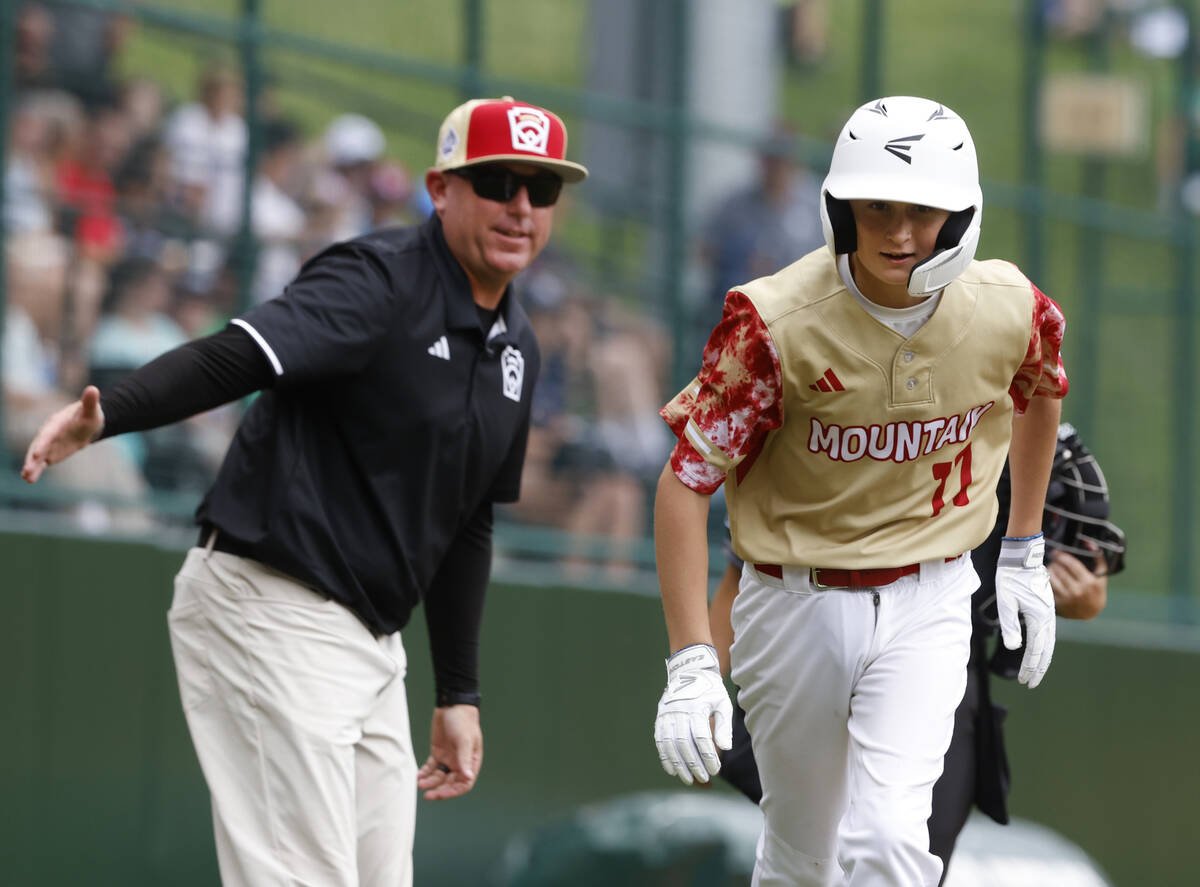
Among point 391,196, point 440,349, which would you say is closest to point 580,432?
point 391,196

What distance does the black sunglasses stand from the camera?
5.09 m

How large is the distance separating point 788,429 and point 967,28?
743 cm

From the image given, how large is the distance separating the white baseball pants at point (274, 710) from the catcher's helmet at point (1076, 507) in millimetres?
1955

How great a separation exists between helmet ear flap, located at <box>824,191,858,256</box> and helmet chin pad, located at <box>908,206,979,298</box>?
15 centimetres

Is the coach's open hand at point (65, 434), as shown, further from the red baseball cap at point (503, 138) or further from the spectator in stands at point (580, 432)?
the spectator in stands at point (580, 432)

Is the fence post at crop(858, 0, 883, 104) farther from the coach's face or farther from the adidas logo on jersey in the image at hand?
the adidas logo on jersey

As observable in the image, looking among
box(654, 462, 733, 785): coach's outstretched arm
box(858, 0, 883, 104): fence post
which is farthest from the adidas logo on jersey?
box(858, 0, 883, 104): fence post

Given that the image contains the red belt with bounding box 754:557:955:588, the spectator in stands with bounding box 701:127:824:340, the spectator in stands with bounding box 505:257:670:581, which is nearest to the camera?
the red belt with bounding box 754:557:955:588

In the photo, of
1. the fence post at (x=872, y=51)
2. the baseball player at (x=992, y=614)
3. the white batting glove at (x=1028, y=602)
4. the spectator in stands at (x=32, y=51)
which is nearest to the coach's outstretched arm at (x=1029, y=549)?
the white batting glove at (x=1028, y=602)

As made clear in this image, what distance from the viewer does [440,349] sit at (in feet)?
16.1

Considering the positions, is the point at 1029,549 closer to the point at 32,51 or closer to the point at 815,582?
the point at 815,582

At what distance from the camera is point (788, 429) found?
173 inches

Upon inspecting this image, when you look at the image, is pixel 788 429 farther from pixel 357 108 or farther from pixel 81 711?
pixel 357 108

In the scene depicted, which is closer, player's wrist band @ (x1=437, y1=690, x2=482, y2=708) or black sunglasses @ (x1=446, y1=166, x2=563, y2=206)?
black sunglasses @ (x1=446, y1=166, x2=563, y2=206)
